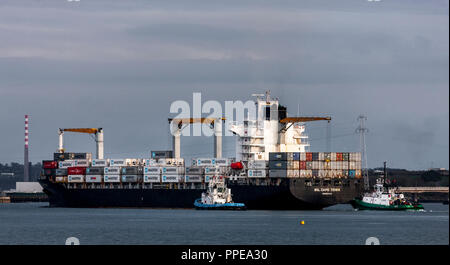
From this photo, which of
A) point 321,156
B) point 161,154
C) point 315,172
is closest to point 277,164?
point 315,172

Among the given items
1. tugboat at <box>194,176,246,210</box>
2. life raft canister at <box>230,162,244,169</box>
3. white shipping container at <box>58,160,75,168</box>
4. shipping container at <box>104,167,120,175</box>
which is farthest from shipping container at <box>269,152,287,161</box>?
white shipping container at <box>58,160,75,168</box>

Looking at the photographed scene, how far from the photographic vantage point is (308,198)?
9281cm

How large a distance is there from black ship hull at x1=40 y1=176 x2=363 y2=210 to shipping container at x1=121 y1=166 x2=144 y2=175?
7.14 ft

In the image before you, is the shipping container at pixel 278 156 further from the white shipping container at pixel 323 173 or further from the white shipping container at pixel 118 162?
the white shipping container at pixel 118 162

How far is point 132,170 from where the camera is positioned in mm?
111062

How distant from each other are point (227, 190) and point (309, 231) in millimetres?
37594

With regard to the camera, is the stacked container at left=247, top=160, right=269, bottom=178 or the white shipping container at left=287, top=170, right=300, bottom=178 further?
the stacked container at left=247, top=160, right=269, bottom=178

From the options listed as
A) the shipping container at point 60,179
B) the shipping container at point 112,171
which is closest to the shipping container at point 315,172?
the shipping container at point 112,171

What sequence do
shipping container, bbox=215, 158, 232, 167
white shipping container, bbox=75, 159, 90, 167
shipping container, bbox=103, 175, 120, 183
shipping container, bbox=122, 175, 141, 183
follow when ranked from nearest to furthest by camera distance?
shipping container, bbox=215, 158, 232, 167 → shipping container, bbox=122, 175, 141, 183 → shipping container, bbox=103, 175, 120, 183 → white shipping container, bbox=75, 159, 90, 167

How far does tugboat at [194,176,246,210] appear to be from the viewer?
303 ft

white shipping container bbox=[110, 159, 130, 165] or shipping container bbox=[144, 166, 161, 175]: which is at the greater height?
white shipping container bbox=[110, 159, 130, 165]

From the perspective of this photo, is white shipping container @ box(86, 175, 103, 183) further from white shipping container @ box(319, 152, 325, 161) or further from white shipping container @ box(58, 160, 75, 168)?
white shipping container @ box(319, 152, 325, 161)
